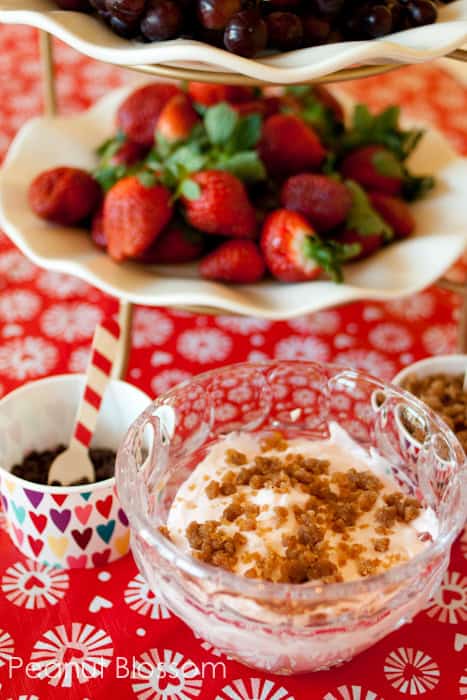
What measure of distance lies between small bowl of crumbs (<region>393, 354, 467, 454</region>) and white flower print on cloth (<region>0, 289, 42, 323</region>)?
1.80 ft

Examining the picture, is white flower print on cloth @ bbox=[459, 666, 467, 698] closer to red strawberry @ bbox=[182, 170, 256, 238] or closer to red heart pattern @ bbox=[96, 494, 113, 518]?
red heart pattern @ bbox=[96, 494, 113, 518]

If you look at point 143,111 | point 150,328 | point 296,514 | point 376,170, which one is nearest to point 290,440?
point 296,514

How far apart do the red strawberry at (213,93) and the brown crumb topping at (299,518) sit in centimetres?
59

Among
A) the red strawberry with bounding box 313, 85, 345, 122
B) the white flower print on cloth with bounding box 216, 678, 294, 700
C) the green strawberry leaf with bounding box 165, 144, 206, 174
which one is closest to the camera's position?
the white flower print on cloth with bounding box 216, 678, 294, 700

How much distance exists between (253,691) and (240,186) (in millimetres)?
599

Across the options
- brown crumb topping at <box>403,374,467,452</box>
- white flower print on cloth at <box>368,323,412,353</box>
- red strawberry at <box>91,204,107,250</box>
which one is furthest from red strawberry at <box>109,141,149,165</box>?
brown crumb topping at <box>403,374,467,452</box>

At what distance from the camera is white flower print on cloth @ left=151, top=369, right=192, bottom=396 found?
1132 millimetres

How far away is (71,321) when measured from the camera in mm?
1236

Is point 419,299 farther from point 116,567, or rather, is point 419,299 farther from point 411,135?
point 116,567

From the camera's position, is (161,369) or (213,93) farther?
(213,93)

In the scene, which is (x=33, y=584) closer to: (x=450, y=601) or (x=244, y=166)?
(x=450, y=601)

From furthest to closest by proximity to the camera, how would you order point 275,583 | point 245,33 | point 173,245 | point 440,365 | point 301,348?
point 301,348, point 173,245, point 440,365, point 245,33, point 275,583

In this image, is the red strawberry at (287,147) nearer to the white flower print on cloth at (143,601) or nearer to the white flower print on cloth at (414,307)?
the white flower print on cloth at (414,307)

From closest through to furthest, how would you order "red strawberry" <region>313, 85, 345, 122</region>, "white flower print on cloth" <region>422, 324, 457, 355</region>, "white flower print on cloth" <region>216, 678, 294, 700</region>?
1. "white flower print on cloth" <region>216, 678, 294, 700</region>
2. "white flower print on cloth" <region>422, 324, 457, 355</region>
3. "red strawberry" <region>313, 85, 345, 122</region>
